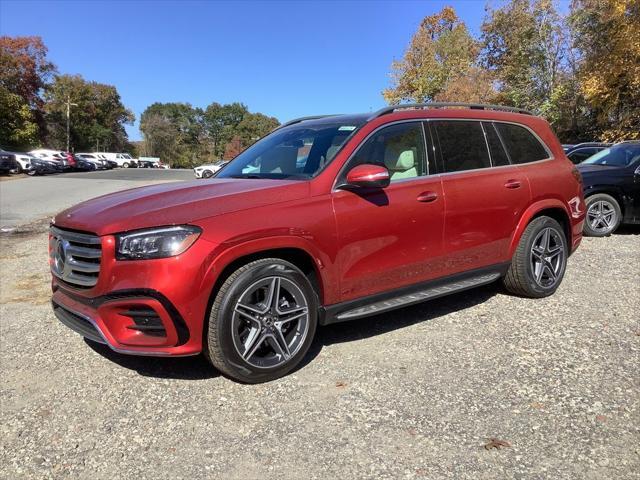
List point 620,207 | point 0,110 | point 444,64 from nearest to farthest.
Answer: point 620,207, point 444,64, point 0,110

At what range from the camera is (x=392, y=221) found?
12.6 feet

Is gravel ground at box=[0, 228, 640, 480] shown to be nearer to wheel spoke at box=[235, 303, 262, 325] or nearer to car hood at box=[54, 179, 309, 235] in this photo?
wheel spoke at box=[235, 303, 262, 325]

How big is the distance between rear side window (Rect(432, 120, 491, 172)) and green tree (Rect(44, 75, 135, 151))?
60.5 meters

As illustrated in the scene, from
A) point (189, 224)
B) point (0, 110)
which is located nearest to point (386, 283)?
point (189, 224)

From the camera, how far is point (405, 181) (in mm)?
4051

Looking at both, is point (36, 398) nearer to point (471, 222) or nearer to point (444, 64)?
point (471, 222)

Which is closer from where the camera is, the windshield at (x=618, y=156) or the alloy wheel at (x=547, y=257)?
the alloy wheel at (x=547, y=257)

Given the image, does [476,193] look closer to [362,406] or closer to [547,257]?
[547,257]

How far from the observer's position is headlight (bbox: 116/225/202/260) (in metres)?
3.05

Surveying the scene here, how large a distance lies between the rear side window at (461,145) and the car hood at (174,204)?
1.46 meters

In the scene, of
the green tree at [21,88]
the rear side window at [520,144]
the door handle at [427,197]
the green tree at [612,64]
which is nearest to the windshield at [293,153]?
the door handle at [427,197]

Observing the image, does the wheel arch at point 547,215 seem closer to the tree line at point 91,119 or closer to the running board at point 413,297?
the running board at point 413,297

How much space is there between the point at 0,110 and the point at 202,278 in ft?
162

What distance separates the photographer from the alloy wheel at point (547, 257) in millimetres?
5059
